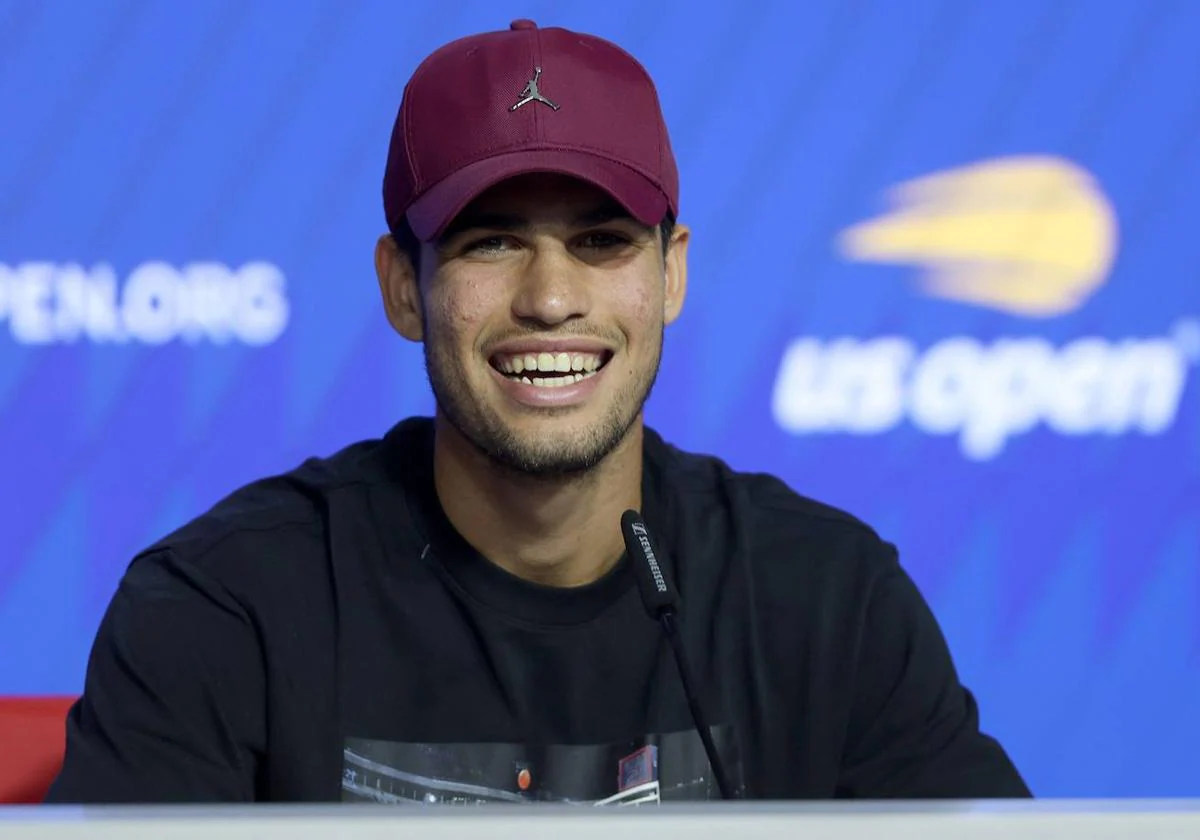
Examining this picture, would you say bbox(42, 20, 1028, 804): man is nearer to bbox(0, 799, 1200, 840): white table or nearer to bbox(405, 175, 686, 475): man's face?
bbox(405, 175, 686, 475): man's face

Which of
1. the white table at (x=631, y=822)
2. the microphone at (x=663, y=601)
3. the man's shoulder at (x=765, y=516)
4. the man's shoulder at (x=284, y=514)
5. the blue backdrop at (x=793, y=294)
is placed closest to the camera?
the white table at (x=631, y=822)

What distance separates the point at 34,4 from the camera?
1792mm

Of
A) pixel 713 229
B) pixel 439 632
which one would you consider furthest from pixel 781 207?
pixel 439 632

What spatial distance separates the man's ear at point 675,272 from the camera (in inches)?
53.4

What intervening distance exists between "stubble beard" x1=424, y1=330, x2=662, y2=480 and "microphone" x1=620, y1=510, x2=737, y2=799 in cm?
19

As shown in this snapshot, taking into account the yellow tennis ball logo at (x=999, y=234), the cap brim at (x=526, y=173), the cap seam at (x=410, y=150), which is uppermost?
the yellow tennis ball logo at (x=999, y=234)

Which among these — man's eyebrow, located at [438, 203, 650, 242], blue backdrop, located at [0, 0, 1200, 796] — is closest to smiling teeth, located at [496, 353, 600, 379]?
man's eyebrow, located at [438, 203, 650, 242]

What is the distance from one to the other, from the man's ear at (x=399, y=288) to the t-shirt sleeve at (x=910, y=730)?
0.45 metres

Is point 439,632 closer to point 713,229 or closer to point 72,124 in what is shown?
point 713,229

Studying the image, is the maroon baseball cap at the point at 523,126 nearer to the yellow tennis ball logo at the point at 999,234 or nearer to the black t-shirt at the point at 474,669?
the black t-shirt at the point at 474,669

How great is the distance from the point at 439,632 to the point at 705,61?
921 mm

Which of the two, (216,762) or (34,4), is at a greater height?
(34,4)

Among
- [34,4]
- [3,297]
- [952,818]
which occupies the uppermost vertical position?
[34,4]

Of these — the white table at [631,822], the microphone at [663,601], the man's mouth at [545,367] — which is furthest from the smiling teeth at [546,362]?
the white table at [631,822]
